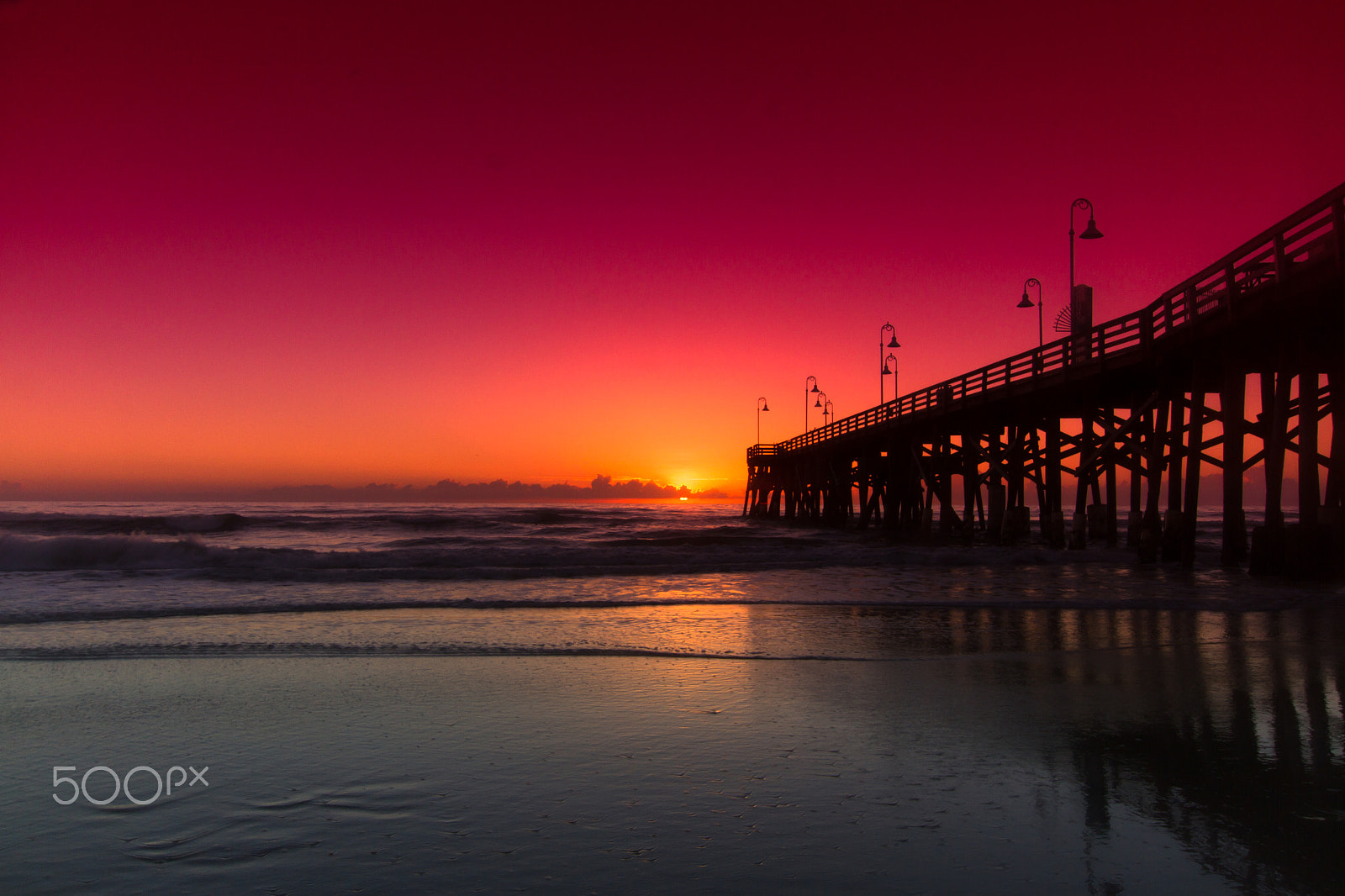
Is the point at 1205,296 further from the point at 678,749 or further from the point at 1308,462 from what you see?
the point at 678,749

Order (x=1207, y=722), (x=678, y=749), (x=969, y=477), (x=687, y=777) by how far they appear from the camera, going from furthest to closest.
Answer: (x=969, y=477), (x=1207, y=722), (x=678, y=749), (x=687, y=777)

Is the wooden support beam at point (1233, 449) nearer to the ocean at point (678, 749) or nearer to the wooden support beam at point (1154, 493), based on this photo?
the wooden support beam at point (1154, 493)

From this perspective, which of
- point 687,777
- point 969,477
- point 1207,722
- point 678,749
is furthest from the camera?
point 969,477

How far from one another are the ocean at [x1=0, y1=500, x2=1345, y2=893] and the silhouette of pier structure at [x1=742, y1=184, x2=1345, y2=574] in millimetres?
3633

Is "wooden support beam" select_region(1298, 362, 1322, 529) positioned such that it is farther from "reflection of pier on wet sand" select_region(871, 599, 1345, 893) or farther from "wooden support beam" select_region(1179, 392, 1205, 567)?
"reflection of pier on wet sand" select_region(871, 599, 1345, 893)

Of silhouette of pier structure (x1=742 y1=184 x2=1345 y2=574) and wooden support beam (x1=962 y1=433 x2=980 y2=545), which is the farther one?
wooden support beam (x1=962 y1=433 x2=980 y2=545)

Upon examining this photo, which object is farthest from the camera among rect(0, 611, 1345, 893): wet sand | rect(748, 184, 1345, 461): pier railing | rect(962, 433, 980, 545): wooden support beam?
rect(962, 433, 980, 545): wooden support beam

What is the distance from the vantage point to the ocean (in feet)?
9.09

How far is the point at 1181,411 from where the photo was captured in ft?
54.1

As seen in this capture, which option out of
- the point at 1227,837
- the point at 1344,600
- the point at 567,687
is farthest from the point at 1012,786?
the point at 1344,600

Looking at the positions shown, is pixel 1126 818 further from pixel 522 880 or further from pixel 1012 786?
pixel 522 880

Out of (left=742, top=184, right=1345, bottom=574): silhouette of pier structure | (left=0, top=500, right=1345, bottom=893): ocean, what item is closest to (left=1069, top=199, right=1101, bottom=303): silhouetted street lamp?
(left=742, top=184, right=1345, bottom=574): silhouette of pier structure

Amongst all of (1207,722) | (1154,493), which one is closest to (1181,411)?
(1154,493)

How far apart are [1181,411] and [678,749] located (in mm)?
16735
